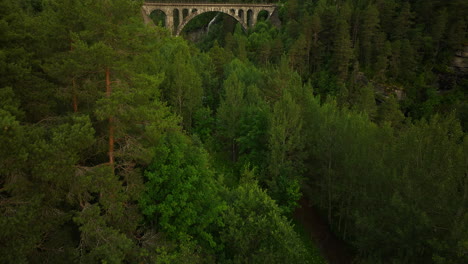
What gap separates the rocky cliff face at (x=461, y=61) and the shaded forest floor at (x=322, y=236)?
1668 inches

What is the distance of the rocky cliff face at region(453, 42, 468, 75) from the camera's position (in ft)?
178

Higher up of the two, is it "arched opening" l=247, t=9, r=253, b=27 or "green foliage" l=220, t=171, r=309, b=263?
"arched opening" l=247, t=9, r=253, b=27

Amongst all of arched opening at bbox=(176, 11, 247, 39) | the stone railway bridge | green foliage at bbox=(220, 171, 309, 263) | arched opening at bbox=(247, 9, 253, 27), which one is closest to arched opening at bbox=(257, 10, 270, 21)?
the stone railway bridge

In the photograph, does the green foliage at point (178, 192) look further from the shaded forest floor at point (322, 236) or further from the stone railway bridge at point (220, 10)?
the stone railway bridge at point (220, 10)

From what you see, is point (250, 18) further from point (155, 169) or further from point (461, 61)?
point (155, 169)

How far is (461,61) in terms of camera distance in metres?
54.7

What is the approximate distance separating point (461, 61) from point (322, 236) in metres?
46.3

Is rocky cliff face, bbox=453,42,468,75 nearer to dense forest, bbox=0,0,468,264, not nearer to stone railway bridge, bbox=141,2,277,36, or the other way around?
dense forest, bbox=0,0,468,264

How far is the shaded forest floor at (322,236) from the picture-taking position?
2522 cm

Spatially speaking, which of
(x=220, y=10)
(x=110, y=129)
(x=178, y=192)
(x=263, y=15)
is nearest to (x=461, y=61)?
(x=263, y=15)

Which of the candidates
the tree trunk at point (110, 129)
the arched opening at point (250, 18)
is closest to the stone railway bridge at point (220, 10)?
the arched opening at point (250, 18)

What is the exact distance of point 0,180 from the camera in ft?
35.1

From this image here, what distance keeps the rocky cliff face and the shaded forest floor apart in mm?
42377

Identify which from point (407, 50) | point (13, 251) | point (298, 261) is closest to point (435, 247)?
point (298, 261)
